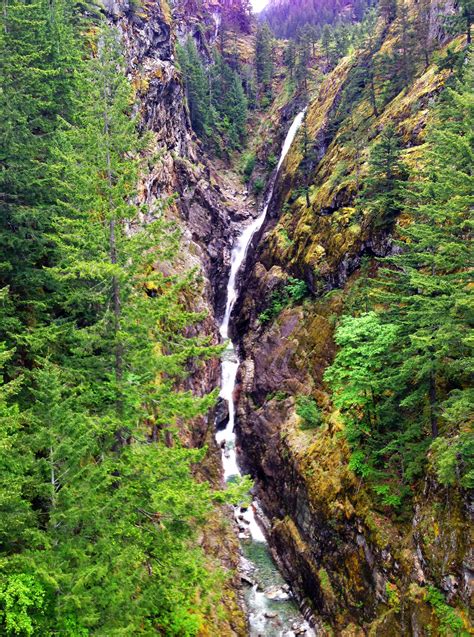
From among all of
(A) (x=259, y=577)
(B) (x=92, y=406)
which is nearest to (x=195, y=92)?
(B) (x=92, y=406)

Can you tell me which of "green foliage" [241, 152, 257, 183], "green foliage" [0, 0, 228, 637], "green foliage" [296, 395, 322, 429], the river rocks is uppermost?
"green foliage" [241, 152, 257, 183]

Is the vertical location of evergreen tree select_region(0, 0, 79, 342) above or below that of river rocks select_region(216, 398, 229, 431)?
above

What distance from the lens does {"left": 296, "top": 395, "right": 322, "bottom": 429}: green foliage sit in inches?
990

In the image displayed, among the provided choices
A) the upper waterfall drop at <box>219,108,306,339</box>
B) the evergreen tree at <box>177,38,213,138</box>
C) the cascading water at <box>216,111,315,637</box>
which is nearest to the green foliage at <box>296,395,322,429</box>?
the cascading water at <box>216,111,315,637</box>

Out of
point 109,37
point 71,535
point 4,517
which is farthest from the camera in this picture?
point 109,37

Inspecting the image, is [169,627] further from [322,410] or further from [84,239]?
[322,410]

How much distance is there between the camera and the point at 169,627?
39.9 feet

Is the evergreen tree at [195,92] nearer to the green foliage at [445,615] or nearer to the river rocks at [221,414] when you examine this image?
the river rocks at [221,414]

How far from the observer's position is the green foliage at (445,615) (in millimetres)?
12492

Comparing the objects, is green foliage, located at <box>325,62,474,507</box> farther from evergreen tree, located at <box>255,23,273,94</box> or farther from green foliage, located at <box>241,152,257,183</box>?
evergreen tree, located at <box>255,23,273,94</box>

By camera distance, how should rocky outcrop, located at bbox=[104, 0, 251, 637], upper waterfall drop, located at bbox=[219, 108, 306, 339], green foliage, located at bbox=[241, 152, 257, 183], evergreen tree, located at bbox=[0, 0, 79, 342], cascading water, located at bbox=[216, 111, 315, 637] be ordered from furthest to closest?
green foliage, located at bbox=[241, 152, 257, 183]
upper waterfall drop, located at bbox=[219, 108, 306, 339]
rocky outcrop, located at bbox=[104, 0, 251, 637]
cascading water, located at bbox=[216, 111, 315, 637]
evergreen tree, located at bbox=[0, 0, 79, 342]

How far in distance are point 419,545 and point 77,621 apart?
39.4 feet

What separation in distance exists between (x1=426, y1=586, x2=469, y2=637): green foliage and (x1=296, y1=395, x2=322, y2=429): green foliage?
11805 mm

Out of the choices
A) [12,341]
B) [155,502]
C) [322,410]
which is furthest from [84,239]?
[322,410]
